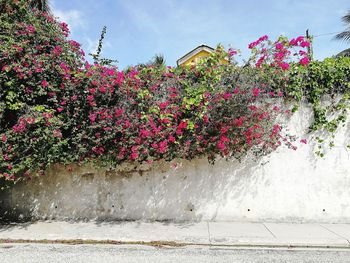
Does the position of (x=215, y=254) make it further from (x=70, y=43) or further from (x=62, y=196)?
(x=70, y=43)

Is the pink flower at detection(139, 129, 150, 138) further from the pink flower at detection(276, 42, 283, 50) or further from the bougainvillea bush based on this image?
the pink flower at detection(276, 42, 283, 50)

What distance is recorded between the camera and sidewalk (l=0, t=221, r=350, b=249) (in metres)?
6.05

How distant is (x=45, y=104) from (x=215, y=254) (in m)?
4.44

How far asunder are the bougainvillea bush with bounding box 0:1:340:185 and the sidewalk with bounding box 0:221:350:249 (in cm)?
120

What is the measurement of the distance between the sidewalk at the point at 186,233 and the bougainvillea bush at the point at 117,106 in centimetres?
120

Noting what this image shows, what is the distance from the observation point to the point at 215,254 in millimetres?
5531

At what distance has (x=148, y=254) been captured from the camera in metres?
5.53

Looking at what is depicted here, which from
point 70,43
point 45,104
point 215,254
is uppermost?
point 70,43

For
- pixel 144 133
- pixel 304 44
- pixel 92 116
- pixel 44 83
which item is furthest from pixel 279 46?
pixel 44 83

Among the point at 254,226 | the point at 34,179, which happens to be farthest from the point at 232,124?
the point at 34,179

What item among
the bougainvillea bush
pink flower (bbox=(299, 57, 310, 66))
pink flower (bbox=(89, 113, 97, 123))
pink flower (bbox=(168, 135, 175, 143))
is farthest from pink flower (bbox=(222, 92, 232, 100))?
pink flower (bbox=(89, 113, 97, 123))

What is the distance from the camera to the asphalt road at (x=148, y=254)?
523cm

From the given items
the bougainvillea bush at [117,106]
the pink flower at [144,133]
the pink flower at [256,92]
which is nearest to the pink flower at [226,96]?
the bougainvillea bush at [117,106]

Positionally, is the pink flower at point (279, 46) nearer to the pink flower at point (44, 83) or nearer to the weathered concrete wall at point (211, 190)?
the weathered concrete wall at point (211, 190)
